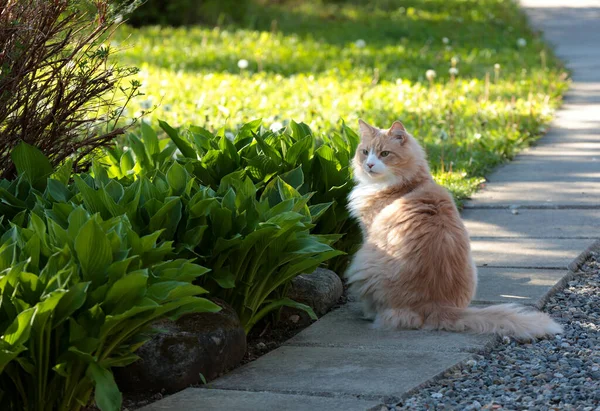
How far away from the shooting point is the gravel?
343cm

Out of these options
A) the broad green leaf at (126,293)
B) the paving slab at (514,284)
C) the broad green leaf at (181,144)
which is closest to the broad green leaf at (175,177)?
the broad green leaf at (181,144)

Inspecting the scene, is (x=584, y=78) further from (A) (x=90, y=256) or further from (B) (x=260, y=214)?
(A) (x=90, y=256)

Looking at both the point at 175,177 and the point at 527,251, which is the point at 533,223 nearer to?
the point at 527,251

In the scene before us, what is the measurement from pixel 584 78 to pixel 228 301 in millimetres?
8385

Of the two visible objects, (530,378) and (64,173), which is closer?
(530,378)

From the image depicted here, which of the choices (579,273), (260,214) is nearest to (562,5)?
(579,273)

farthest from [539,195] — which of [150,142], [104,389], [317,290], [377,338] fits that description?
[104,389]

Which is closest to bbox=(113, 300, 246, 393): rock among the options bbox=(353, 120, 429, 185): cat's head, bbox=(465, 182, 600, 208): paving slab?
bbox=(353, 120, 429, 185): cat's head

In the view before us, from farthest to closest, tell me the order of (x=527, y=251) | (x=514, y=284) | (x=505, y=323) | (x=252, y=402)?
(x=527, y=251) → (x=514, y=284) → (x=505, y=323) → (x=252, y=402)

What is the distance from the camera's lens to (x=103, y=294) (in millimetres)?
3090

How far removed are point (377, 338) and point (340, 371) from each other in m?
0.48

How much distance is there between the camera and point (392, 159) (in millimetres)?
4668

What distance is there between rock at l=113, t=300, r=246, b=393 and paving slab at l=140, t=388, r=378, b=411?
0.16m

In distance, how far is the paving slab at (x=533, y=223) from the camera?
5.73 m
